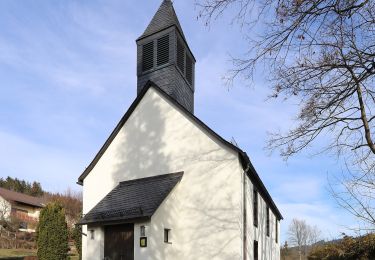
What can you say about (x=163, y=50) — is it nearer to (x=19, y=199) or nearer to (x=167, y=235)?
(x=167, y=235)

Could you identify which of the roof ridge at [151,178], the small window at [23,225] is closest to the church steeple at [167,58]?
the roof ridge at [151,178]

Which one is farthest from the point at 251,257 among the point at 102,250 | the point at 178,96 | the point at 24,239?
the point at 24,239

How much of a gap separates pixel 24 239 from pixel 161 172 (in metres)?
31.0

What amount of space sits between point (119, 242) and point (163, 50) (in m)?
8.73

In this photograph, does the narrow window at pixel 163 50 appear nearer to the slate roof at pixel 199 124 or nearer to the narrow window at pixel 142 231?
the slate roof at pixel 199 124

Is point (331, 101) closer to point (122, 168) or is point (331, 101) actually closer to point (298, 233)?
point (122, 168)

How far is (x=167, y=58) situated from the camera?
721 inches

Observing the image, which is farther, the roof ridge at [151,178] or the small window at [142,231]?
the roof ridge at [151,178]

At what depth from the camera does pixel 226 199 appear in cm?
1410

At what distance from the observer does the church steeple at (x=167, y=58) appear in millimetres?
17906

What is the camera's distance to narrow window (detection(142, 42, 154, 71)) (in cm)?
1889

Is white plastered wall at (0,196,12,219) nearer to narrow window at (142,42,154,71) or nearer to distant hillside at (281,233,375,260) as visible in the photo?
narrow window at (142,42,154,71)

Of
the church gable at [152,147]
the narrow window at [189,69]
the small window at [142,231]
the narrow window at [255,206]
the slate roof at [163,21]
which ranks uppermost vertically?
the slate roof at [163,21]

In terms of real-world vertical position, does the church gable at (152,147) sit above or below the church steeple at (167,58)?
below
